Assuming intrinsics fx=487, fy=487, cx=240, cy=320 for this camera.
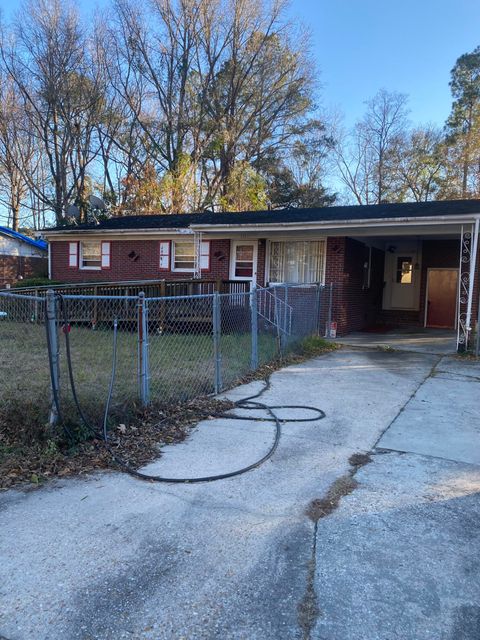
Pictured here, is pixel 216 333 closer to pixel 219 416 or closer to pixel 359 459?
pixel 219 416

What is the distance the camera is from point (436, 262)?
16.1 m

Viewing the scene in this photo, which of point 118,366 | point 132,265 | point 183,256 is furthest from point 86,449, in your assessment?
point 132,265

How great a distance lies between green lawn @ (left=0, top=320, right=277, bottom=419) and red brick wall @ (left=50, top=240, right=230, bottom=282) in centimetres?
462

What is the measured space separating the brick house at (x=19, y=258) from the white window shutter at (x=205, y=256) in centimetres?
1118

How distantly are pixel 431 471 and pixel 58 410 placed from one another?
3383 mm

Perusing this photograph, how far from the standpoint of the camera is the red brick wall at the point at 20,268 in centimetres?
2252

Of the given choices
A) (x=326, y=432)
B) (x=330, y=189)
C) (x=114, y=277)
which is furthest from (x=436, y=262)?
(x=330, y=189)

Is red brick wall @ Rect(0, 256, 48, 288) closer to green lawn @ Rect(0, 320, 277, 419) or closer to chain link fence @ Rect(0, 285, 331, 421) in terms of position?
chain link fence @ Rect(0, 285, 331, 421)

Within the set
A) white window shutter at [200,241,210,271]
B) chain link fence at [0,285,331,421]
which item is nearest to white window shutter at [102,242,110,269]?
white window shutter at [200,241,210,271]

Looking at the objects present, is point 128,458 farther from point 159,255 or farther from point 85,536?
point 159,255

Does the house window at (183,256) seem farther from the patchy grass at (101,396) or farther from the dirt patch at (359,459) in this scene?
the dirt patch at (359,459)

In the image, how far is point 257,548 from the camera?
115 inches

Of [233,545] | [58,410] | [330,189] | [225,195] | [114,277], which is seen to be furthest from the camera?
[330,189]

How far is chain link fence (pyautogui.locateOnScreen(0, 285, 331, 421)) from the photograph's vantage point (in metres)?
5.16
